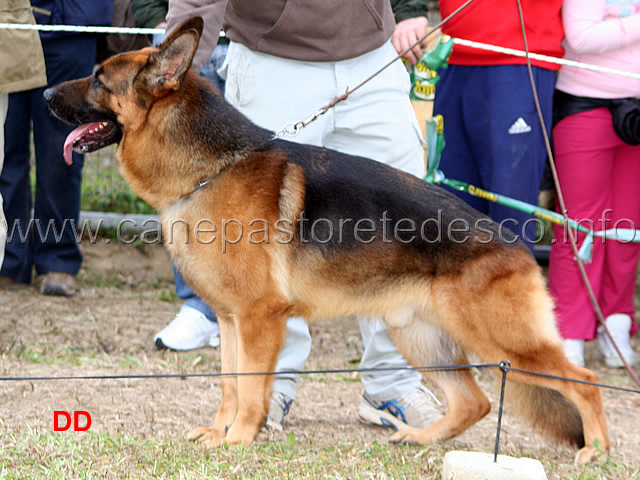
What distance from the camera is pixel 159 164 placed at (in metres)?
3.12

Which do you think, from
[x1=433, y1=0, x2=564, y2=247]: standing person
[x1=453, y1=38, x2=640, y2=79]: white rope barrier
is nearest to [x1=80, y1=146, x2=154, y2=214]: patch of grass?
[x1=433, y1=0, x2=564, y2=247]: standing person

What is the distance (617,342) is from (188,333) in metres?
2.75

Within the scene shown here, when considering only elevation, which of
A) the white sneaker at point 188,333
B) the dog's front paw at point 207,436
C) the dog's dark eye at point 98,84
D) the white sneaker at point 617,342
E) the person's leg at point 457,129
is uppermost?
the dog's dark eye at point 98,84

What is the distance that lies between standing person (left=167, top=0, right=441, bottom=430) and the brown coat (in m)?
1.42

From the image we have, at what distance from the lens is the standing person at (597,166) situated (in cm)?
452

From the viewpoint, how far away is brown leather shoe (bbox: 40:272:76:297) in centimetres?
571

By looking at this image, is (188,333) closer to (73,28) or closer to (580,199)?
(73,28)

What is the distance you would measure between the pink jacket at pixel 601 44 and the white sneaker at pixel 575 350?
5.03ft

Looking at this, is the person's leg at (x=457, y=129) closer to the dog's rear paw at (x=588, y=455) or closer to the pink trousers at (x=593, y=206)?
the pink trousers at (x=593, y=206)

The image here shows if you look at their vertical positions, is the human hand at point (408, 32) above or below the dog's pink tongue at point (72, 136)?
above

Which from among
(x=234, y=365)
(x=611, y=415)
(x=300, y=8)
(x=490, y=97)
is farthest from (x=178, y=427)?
(x=490, y=97)

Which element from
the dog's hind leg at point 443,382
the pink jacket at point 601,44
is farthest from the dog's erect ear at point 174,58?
the pink jacket at point 601,44

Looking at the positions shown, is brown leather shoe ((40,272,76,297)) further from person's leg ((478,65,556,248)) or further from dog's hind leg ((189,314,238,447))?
person's leg ((478,65,556,248))

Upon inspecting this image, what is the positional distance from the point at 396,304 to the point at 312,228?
459 mm
